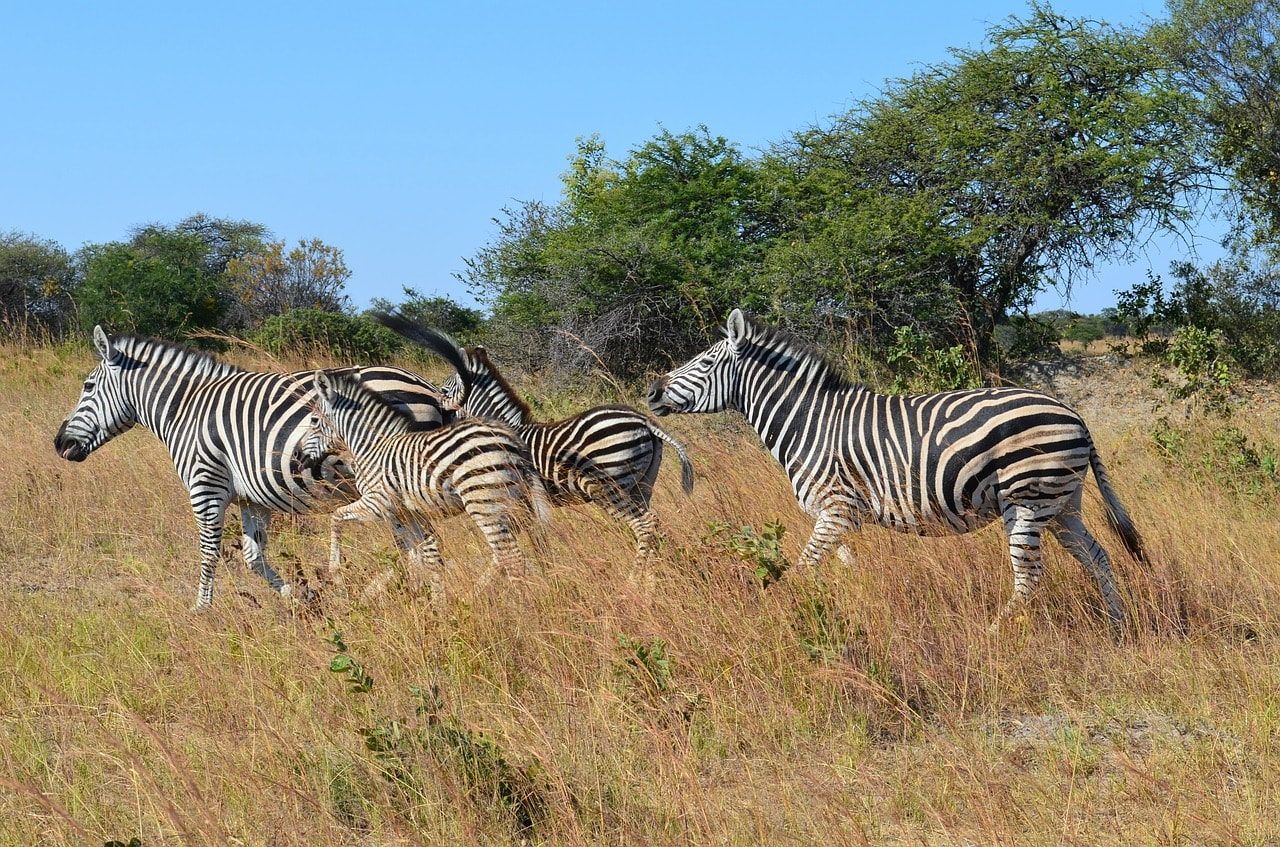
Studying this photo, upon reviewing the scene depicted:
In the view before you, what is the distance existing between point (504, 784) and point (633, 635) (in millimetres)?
1357

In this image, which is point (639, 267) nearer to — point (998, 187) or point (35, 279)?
point (998, 187)

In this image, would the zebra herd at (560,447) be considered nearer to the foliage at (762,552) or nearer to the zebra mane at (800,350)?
the zebra mane at (800,350)

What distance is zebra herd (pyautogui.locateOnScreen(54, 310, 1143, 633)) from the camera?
229 inches

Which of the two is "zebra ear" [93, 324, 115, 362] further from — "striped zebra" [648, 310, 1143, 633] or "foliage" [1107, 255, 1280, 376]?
"foliage" [1107, 255, 1280, 376]

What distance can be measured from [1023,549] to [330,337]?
1563cm

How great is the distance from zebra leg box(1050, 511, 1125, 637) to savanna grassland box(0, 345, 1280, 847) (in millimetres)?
130

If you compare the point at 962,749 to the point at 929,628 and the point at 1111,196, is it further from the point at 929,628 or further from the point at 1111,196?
the point at 1111,196

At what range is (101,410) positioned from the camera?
825 centimetres

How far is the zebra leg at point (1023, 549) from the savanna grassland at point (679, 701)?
122 mm

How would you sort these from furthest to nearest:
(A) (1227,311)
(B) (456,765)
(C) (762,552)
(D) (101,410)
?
(A) (1227,311) → (D) (101,410) → (C) (762,552) → (B) (456,765)

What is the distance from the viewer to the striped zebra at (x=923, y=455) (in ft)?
18.7

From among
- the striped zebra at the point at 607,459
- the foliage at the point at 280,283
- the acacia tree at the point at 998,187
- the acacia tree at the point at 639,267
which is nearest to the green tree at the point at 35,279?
the foliage at the point at 280,283

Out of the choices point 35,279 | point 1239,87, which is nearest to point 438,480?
point 1239,87

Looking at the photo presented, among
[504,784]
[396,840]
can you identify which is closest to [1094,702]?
[504,784]
